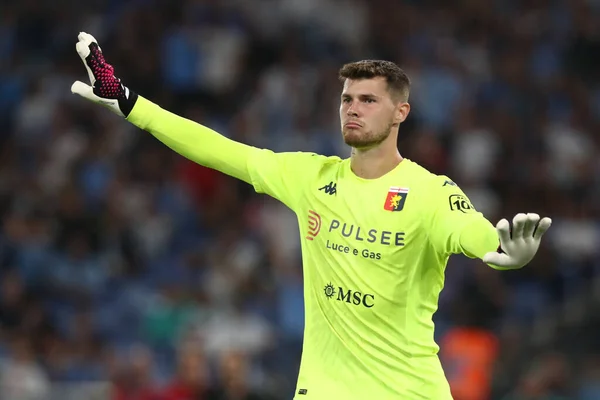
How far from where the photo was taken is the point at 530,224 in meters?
5.74

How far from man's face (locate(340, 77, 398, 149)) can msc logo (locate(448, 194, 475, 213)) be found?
63cm

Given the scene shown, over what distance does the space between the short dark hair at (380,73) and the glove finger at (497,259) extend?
1.57m

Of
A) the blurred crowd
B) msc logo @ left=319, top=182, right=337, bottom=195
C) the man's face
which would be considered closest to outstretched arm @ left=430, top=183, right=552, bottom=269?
the man's face

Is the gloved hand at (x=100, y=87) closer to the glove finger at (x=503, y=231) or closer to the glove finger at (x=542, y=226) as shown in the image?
the glove finger at (x=503, y=231)

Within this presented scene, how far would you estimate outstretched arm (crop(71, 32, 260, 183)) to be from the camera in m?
7.36

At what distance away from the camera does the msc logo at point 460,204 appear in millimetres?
6578

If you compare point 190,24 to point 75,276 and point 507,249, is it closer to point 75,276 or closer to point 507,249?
point 75,276

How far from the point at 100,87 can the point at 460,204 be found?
2.27 metres

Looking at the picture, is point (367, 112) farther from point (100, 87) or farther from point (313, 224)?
point (100, 87)

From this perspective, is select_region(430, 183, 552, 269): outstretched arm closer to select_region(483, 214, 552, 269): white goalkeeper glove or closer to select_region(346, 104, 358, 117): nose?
select_region(483, 214, 552, 269): white goalkeeper glove

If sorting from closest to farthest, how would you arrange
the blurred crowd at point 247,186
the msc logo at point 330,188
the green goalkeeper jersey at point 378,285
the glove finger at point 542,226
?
the glove finger at point 542,226 → the green goalkeeper jersey at point 378,285 → the msc logo at point 330,188 → the blurred crowd at point 247,186

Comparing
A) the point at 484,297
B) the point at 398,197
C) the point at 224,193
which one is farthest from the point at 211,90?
the point at 398,197

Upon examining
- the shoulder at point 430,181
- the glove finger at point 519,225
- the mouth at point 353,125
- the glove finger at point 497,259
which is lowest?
the glove finger at point 497,259

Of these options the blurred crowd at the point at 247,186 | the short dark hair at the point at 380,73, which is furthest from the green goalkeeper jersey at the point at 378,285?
the blurred crowd at the point at 247,186
